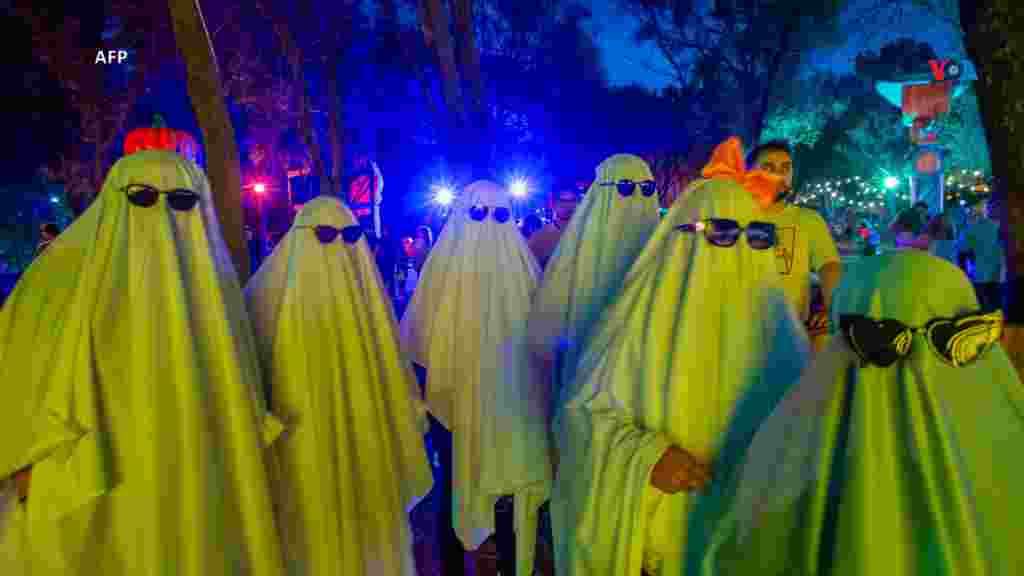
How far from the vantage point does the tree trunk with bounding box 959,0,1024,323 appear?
299 centimetres

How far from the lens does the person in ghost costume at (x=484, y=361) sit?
12.2 feet

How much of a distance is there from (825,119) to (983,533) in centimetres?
3220

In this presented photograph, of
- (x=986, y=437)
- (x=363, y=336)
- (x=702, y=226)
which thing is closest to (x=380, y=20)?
(x=363, y=336)

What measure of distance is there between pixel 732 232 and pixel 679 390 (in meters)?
0.55

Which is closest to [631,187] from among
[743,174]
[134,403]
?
[743,174]

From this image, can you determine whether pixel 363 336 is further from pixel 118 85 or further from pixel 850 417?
pixel 118 85

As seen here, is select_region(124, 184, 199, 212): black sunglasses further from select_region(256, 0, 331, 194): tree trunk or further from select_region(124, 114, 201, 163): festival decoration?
select_region(256, 0, 331, 194): tree trunk

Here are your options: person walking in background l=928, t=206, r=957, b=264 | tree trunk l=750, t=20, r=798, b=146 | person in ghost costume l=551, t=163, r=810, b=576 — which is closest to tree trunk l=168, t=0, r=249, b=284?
person in ghost costume l=551, t=163, r=810, b=576

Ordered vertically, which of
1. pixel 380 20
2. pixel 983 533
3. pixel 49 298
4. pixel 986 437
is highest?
pixel 380 20

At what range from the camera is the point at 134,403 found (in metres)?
2.40

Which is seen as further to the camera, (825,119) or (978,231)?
(825,119)

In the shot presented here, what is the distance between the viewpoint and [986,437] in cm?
141

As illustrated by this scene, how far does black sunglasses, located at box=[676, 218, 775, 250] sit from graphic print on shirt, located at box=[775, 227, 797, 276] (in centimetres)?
163

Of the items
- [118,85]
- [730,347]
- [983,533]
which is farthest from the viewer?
[118,85]
